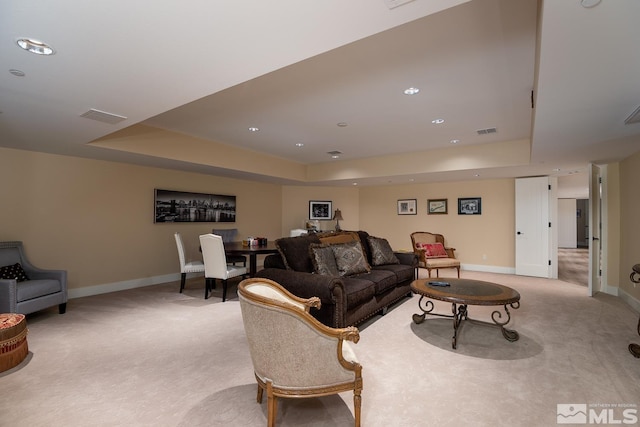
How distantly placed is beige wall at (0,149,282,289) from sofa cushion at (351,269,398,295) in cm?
385

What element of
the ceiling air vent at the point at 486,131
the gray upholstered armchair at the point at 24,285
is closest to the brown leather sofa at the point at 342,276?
the ceiling air vent at the point at 486,131

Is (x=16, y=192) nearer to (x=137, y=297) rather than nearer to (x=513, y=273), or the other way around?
(x=137, y=297)

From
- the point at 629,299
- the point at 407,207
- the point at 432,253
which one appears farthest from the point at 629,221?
the point at 407,207

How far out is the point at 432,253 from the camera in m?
6.04

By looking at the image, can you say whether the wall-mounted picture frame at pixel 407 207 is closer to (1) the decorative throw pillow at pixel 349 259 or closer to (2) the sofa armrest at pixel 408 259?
(2) the sofa armrest at pixel 408 259

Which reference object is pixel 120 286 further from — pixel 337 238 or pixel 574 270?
pixel 574 270

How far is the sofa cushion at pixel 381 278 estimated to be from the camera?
3.61 meters

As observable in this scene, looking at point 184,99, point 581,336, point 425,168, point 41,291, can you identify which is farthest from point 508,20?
point 41,291

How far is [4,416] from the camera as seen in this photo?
1.86 metres

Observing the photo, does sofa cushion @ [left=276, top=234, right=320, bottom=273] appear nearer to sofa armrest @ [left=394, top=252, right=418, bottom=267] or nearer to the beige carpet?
the beige carpet

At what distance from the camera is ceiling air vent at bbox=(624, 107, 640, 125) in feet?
8.36

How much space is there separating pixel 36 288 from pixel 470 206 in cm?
779

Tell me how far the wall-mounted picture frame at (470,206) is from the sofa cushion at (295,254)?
4879 mm
